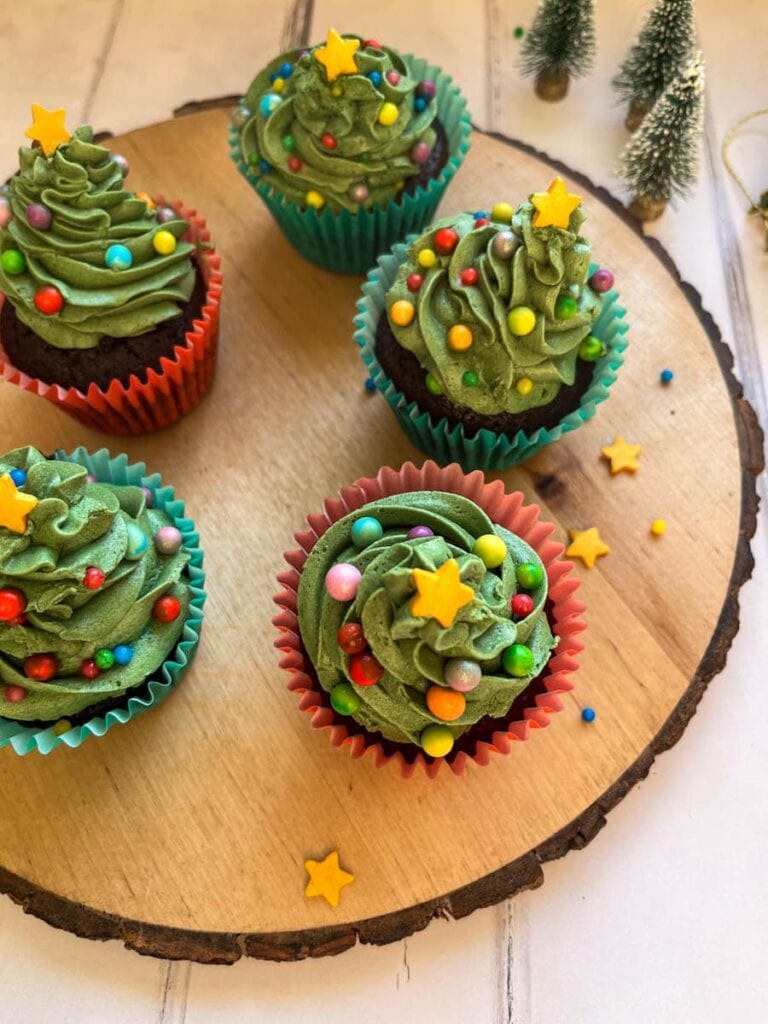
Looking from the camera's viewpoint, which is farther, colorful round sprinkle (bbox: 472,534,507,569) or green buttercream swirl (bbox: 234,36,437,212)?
green buttercream swirl (bbox: 234,36,437,212)

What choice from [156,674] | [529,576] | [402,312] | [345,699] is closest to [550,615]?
[529,576]

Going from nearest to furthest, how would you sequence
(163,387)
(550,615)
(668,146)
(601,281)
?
(550,615) → (601,281) → (163,387) → (668,146)

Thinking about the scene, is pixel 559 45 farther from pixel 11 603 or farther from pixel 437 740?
pixel 11 603

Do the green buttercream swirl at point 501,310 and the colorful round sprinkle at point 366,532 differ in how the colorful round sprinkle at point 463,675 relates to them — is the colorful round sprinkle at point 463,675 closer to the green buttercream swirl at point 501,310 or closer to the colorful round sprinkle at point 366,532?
the colorful round sprinkle at point 366,532

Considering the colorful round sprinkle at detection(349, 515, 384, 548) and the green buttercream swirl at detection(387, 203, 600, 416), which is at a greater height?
the green buttercream swirl at detection(387, 203, 600, 416)

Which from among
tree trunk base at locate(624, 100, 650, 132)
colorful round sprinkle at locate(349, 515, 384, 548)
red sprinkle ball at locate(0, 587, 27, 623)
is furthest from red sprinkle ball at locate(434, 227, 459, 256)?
tree trunk base at locate(624, 100, 650, 132)

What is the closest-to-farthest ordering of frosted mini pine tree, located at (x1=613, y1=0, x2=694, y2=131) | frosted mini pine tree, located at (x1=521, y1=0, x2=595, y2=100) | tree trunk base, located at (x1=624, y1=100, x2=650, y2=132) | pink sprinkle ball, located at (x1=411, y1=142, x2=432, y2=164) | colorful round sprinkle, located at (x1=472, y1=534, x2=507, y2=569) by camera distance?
colorful round sprinkle, located at (x1=472, y1=534, x2=507, y2=569) < pink sprinkle ball, located at (x1=411, y1=142, x2=432, y2=164) < frosted mini pine tree, located at (x1=613, y1=0, x2=694, y2=131) < frosted mini pine tree, located at (x1=521, y1=0, x2=595, y2=100) < tree trunk base, located at (x1=624, y1=100, x2=650, y2=132)

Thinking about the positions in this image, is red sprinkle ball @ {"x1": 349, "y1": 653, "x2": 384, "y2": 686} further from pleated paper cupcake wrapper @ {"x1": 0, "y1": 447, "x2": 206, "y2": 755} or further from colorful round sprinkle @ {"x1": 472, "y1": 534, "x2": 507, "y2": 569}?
pleated paper cupcake wrapper @ {"x1": 0, "y1": 447, "x2": 206, "y2": 755}

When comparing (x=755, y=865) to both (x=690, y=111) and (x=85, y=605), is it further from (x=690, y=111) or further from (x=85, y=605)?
(x=690, y=111)
